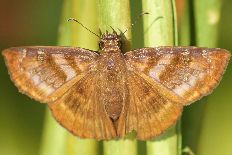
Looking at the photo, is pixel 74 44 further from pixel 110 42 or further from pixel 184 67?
pixel 184 67

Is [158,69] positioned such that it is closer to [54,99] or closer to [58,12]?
[54,99]

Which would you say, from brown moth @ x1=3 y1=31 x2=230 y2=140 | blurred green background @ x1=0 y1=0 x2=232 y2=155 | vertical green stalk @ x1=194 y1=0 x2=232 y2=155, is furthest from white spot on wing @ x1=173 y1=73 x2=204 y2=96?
blurred green background @ x1=0 y1=0 x2=232 y2=155

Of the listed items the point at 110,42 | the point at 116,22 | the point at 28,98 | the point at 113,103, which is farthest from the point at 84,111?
the point at 28,98

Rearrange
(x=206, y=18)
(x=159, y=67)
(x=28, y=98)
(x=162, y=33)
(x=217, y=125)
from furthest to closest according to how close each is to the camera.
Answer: (x=28, y=98) < (x=217, y=125) < (x=159, y=67) < (x=206, y=18) < (x=162, y=33)

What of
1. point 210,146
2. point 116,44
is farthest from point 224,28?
point 116,44

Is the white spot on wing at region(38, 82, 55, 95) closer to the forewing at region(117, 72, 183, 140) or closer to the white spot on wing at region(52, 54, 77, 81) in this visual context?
A: the white spot on wing at region(52, 54, 77, 81)

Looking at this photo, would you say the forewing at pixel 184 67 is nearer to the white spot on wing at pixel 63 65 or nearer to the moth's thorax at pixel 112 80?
the moth's thorax at pixel 112 80

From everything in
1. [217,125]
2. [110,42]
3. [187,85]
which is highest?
[110,42]
